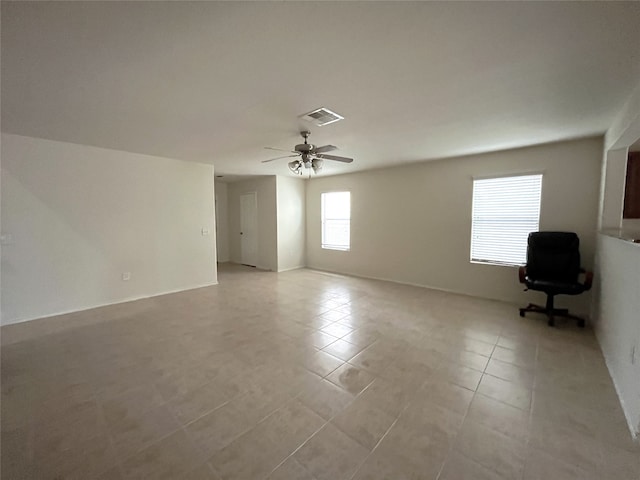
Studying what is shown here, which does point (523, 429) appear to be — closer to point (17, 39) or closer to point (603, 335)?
point (603, 335)

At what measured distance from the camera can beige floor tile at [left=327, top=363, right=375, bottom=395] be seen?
212cm

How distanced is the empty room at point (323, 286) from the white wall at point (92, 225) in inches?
1.1

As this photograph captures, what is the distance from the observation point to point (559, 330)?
3.15 m

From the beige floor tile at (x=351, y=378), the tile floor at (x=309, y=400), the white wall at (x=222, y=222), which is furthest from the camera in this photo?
the white wall at (x=222, y=222)

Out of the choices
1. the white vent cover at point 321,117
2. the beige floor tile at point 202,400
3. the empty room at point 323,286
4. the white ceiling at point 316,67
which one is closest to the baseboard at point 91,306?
the empty room at point 323,286

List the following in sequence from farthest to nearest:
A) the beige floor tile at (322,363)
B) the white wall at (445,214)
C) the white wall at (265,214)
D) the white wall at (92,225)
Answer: the white wall at (265,214) → the white wall at (445,214) → the white wall at (92,225) → the beige floor tile at (322,363)

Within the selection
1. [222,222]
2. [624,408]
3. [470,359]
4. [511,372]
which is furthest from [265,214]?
[624,408]

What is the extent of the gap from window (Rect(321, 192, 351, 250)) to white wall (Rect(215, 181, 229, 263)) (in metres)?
3.18

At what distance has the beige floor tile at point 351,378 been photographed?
83.4 inches

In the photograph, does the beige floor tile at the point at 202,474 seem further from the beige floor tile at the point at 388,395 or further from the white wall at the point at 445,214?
the white wall at the point at 445,214

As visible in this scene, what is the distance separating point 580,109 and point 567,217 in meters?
1.74

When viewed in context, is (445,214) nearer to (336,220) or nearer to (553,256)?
(553,256)

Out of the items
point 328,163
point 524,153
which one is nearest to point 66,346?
point 328,163

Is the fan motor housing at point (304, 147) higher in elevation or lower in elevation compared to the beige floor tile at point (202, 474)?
higher
